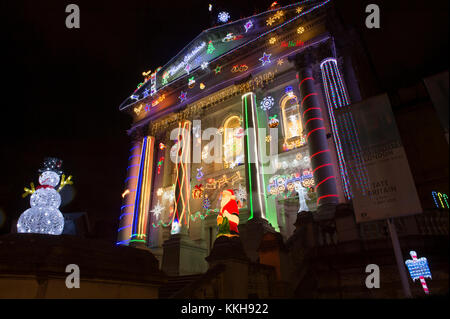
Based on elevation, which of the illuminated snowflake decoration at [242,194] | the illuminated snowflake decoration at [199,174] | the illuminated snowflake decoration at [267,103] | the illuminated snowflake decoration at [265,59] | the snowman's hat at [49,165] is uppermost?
the illuminated snowflake decoration at [265,59]

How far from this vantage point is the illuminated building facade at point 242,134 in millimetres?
15141

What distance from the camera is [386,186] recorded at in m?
5.86

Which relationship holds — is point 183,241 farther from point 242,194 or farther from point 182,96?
point 182,96

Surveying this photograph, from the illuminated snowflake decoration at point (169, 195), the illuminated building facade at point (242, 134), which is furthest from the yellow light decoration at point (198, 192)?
the illuminated snowflake decoration at point (169, 195)

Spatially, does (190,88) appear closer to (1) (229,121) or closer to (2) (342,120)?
(1) (229,121)

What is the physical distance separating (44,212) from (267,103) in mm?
14750

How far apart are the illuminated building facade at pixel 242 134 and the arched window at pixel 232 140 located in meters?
0.09

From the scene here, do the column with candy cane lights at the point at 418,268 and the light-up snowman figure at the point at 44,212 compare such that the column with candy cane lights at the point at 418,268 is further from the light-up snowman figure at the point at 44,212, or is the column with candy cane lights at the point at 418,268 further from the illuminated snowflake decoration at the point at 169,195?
the illuminated snowflake decoration at the point at 169,195

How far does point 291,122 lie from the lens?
18422mm

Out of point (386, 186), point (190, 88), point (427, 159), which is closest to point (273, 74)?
point (190, 88)

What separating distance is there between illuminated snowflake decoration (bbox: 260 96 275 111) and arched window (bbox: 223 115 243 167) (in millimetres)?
2232
